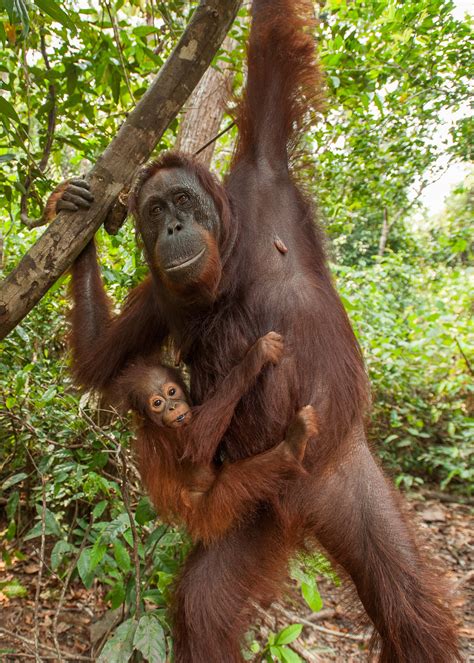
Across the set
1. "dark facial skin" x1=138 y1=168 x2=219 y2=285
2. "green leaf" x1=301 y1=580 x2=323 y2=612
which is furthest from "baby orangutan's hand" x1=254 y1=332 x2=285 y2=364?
"green leaf" x1=301 y1=580 x2=323 y2=612

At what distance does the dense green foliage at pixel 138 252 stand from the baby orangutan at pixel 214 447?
21 centimetres

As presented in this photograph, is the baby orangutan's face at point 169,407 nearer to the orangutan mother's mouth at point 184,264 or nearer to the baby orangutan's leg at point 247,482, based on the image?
the baby orangutan's leg at point 247,482

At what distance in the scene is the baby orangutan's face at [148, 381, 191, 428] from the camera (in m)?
2.52

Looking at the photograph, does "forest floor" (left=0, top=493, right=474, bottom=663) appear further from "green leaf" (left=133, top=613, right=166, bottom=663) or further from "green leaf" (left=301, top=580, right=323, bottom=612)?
"green leaf" (left=133, top=613, right=166, bottom=663)

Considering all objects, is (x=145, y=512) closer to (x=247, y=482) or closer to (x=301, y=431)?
(x=247, y=482)

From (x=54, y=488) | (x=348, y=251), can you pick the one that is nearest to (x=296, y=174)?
(x=54, y=488)

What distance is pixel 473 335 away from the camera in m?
5.99

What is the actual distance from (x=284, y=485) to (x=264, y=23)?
214 centimetres

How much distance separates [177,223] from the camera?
2.39m

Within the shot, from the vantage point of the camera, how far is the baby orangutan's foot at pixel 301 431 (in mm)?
2244

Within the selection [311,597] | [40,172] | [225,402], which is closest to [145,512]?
[225,402]

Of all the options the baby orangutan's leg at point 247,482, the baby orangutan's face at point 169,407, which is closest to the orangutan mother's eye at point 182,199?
the baby orangutan's face at point 169,407

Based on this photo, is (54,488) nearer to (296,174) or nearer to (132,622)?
(132,622)

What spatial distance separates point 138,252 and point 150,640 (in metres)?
1.90
